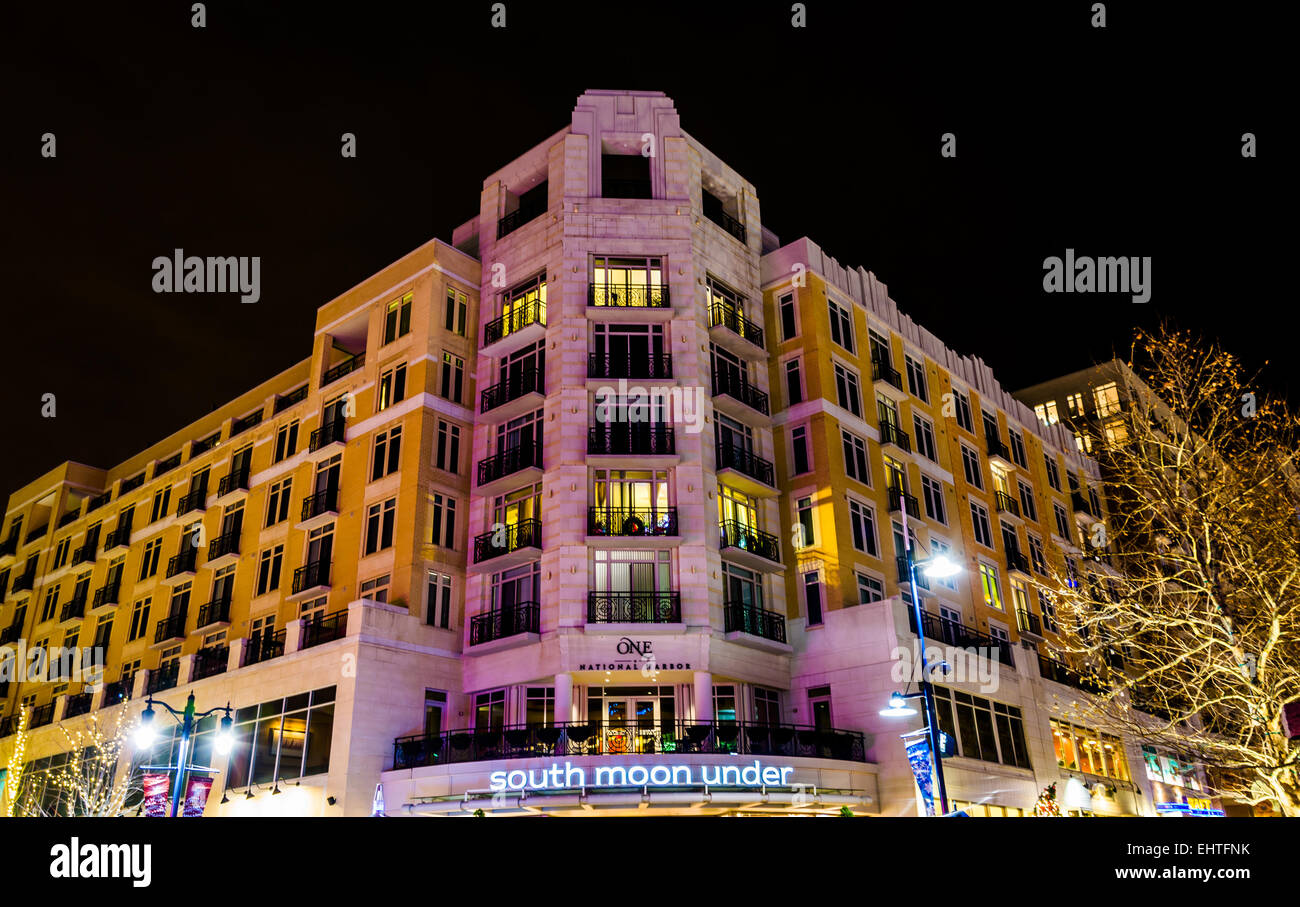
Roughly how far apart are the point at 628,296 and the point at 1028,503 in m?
29.2

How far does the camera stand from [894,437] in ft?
141

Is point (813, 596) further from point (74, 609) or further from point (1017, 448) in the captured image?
point (74, 609)

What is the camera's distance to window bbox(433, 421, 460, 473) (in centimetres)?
3822

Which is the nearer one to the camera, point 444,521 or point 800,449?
point 444,521

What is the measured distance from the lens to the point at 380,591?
3653cm

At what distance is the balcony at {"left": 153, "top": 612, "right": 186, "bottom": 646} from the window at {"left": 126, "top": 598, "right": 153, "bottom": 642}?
8.35ft

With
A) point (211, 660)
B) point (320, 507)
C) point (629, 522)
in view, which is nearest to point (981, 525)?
point (629, 522)

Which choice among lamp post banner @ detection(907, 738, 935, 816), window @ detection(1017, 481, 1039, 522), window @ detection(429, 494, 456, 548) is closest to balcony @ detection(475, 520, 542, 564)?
window @ detection(429, 494, 456, 548)

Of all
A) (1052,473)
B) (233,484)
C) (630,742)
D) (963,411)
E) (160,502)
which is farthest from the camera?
(1052,473)

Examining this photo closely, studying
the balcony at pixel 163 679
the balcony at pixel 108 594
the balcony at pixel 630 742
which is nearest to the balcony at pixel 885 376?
the balcony at pixel 630 742

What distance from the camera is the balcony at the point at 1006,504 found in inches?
1961

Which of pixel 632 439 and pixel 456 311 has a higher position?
pixel 456 311
